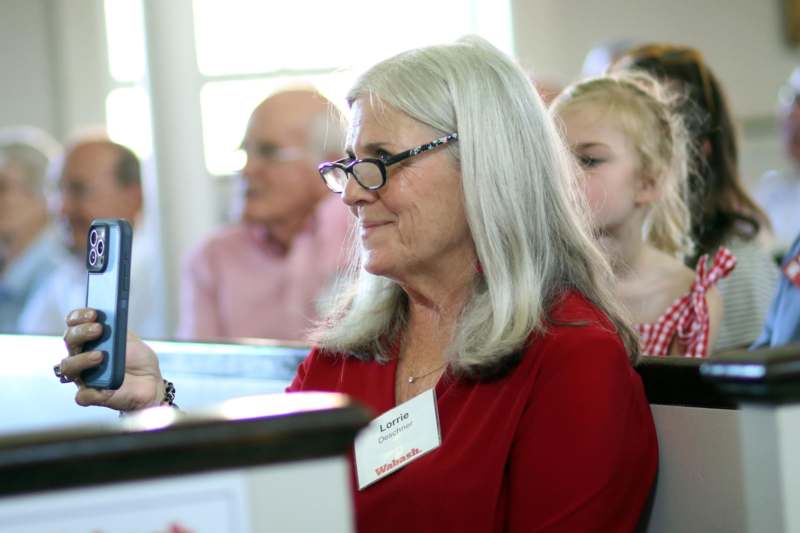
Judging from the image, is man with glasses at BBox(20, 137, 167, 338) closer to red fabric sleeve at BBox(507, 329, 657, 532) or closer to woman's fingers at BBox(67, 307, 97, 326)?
woman's fingers at BBox(67, 307, 97, 326)

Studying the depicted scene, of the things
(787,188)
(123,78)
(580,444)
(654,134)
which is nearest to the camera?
(580,444)

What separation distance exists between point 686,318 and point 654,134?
0.39 meters

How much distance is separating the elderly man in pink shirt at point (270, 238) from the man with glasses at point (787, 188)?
204 cm

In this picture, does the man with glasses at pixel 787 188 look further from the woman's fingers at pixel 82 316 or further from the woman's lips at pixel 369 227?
the woman's fingers at pixel 82 316

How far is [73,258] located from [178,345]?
241 centimetres

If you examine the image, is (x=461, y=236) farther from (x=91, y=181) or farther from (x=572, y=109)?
(x=91, y=181)

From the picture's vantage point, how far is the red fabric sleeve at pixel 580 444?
1.69 m

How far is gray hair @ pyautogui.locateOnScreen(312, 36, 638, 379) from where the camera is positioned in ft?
6.13

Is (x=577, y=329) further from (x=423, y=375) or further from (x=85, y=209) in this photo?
(x=85, y=209)

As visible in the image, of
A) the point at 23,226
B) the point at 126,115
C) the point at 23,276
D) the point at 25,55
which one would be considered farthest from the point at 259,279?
the point at 25,55

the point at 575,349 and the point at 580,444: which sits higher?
the point at 575,349

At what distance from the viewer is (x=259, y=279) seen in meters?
4.42

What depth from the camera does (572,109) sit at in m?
2.44

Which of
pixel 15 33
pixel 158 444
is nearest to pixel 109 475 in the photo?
pixel 158 444
